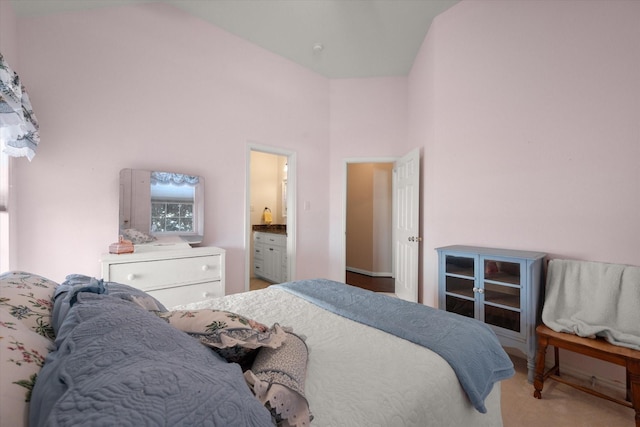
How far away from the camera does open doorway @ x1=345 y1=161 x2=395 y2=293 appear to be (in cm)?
541

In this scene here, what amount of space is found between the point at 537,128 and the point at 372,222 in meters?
3.42

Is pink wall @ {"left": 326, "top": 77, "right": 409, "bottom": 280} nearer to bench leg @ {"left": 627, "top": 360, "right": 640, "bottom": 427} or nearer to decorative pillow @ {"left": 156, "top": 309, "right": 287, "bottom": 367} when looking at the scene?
bench leg @ {"left": 627, "top": 360, "right": 640, "bottom": 427}

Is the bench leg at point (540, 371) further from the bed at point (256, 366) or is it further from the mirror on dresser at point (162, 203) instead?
the mirror on dresser at point (162, 203)

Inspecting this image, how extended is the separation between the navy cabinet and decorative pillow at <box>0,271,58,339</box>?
2.44m

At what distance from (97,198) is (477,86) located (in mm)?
3433

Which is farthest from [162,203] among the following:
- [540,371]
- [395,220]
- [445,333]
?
[540,371]

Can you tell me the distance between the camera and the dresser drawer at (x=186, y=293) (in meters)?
2.35

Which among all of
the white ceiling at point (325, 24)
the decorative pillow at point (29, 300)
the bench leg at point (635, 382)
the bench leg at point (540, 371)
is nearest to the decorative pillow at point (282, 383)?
the decorative pillow at point (29, 300)

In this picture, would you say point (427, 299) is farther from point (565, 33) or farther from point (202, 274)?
point (565, 33)

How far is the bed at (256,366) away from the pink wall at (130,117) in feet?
4.80

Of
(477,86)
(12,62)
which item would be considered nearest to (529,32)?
(477,86)

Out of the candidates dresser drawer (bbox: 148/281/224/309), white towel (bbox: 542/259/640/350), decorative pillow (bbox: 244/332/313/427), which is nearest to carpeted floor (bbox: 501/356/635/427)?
white towel (bbox: 542/259/640/350)

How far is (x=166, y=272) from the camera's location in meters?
2.38

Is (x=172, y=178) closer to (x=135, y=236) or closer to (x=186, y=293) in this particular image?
(x=135, y=236)
